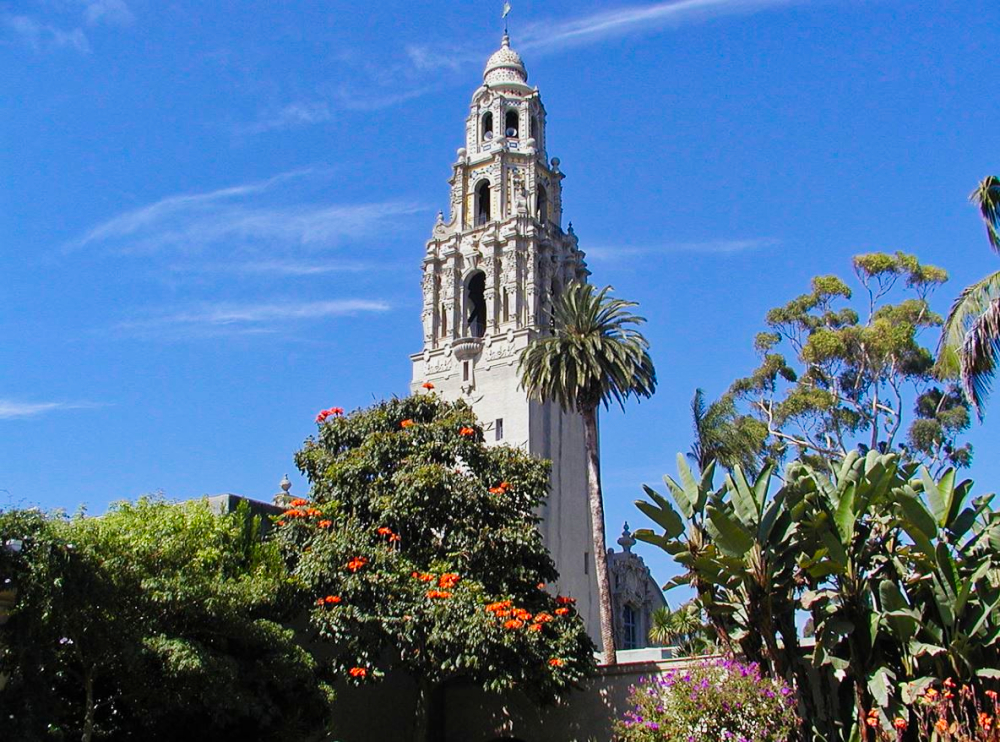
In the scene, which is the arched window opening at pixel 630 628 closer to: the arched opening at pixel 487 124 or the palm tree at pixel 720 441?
the palm tree at pixel 720 441

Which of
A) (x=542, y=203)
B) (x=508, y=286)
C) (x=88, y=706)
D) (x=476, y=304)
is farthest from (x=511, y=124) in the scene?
(x=88, y=706)

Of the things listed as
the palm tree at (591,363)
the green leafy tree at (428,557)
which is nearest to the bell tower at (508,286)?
the palm tree at (591,363)

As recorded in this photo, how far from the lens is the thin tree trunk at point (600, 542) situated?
33.0 metres

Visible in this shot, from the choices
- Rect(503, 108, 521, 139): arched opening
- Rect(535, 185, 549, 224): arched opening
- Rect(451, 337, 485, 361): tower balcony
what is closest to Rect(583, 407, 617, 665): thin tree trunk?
Rect(451, 337, 485, 361): tower balcony

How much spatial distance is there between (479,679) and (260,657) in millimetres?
5186

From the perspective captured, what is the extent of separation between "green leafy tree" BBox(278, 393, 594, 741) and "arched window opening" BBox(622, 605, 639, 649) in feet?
72.3

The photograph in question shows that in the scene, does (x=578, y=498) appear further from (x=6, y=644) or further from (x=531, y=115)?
(x=6, y=644)

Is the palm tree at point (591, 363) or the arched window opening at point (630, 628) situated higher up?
the palm tree at point (591, 363)

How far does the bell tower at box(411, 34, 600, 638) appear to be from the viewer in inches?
1901

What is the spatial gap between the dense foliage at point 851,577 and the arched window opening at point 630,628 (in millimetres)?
27284

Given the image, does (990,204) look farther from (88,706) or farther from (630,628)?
(630,628)

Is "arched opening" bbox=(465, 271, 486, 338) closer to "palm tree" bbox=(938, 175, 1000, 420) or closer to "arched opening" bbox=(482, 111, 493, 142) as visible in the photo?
"arched opening" bbox=(482, 111, 493, 142)

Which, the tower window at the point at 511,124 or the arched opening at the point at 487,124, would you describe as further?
the arched opening at the point at 487,124

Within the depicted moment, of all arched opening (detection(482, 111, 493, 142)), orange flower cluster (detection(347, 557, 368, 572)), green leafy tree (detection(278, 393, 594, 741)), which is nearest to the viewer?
green leafy tree (detection(278, 393, 594, 741))
